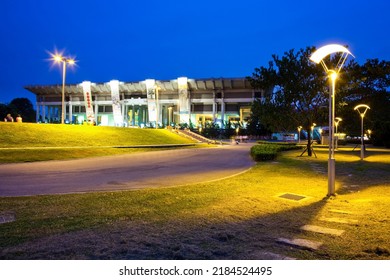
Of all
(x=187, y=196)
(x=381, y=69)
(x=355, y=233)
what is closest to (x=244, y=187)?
(x=187, y=196)

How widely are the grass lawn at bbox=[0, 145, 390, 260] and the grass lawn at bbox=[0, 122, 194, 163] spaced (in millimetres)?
13409

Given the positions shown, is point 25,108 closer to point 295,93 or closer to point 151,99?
point 151,99

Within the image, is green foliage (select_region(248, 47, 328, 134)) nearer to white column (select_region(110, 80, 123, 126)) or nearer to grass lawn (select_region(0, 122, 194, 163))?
grass lawn (select_region(0, 122, 194, 163))

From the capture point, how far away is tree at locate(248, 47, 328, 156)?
77.4ft

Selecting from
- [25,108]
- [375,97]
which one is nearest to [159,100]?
[25,108]

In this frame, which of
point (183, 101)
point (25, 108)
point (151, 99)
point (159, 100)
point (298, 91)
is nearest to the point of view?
point (298, 91)

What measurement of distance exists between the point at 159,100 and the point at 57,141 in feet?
240

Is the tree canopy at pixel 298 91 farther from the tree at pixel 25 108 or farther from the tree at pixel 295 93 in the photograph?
the tree at pixel 25 108

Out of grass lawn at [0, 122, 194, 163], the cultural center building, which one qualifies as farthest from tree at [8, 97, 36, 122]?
grass lawn at [0, 122, 194, 163]

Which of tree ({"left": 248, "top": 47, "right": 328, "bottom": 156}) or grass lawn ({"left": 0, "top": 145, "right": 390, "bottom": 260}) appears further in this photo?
tree ({"left": 248, "top": 47, "right": 328, "bottom": 156})

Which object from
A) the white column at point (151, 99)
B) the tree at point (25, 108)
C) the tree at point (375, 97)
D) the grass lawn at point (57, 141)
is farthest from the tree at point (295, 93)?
the tree at point (25, 108)

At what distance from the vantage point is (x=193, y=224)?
5895 millimetres

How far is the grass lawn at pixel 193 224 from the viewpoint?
177 inches
